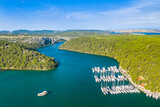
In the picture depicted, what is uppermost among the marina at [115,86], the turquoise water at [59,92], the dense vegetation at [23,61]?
the dense vegetation at [23,61]

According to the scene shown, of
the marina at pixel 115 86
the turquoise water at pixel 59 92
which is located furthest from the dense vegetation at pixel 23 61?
the marina at pixel 115 86

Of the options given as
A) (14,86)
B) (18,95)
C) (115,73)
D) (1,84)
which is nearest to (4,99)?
(18,95)

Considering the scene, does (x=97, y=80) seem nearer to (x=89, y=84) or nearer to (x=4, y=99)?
(x=89, y=84)

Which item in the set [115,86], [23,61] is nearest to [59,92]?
[115,86]

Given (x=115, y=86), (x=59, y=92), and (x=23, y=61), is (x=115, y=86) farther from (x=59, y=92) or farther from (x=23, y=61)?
(x=23, y=61)

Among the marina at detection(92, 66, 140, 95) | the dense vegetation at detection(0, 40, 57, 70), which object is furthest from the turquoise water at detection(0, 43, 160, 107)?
the dense vegetation at detection(0, 40, 57, 70)

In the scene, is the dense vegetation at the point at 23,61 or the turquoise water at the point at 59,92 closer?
the turquoise water at the point at 59,92

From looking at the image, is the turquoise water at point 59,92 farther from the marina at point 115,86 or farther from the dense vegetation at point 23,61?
the dense vegetation at point 23,61

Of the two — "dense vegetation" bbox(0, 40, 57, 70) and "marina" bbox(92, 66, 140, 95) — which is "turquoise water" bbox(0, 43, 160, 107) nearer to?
"marina" bbox(92, 66, 140, 95)
